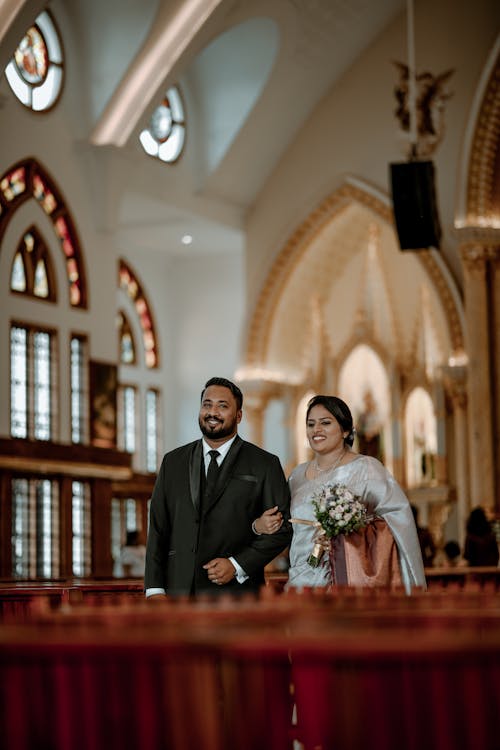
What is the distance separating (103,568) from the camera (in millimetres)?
19969

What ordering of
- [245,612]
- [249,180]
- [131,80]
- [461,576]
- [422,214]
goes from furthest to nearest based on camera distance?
[249,180]
[131,80]
[422,214]
[461,576]
[245,612]

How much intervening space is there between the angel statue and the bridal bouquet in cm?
1499

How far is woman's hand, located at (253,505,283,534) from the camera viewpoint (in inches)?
244

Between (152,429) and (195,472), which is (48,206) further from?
(195,472)

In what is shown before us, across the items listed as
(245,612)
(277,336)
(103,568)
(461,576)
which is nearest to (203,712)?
(245,612)

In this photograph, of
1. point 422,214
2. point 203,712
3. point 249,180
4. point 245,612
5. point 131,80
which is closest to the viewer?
point 203,712

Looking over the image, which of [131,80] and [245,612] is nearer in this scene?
[245,612]

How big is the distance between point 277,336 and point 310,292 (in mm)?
1077

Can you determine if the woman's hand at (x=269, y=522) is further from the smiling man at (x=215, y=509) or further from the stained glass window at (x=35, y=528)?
the stained glass window at (x=35, y=528)

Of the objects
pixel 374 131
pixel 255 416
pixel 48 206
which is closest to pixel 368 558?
pixel 48 206

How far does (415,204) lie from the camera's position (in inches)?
658

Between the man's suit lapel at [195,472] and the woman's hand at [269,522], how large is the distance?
0.29 metres

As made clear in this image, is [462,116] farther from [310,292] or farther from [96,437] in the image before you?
[96,437]

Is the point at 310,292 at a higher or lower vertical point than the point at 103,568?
higher
